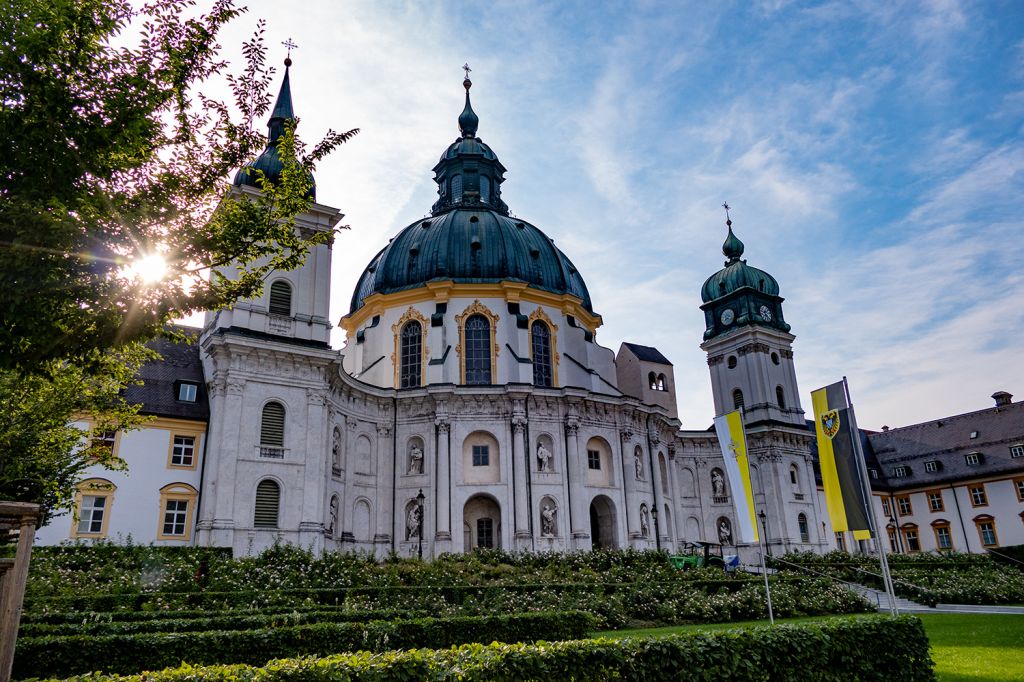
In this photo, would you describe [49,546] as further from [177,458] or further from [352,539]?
[352,539]

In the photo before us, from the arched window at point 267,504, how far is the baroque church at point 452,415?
2.8 inches

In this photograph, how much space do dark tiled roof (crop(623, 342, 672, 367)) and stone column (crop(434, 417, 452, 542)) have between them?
22060 mm

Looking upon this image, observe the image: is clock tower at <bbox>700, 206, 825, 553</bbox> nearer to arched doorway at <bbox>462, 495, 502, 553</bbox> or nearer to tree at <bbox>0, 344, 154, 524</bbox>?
arched doorway at <bbox>462, 495, 502, 553</bbox>

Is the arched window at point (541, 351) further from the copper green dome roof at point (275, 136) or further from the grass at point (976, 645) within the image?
the grass at point (976, 645)

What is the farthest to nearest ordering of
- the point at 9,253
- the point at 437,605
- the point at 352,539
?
the point at 352,539 → the point at 437,605 → the point at 9,253

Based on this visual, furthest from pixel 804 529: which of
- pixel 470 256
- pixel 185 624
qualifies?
pixel 185 624

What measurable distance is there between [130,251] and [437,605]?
16995 mm

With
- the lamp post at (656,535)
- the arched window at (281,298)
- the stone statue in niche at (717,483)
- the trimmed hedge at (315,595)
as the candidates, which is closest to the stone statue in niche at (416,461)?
the arched window at (281,298)

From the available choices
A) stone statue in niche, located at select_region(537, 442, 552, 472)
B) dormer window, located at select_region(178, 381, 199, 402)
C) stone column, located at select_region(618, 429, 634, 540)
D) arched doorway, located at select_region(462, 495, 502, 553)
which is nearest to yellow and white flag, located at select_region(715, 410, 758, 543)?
stone statue in niche, located at select_region(537, 442, 552, 472)

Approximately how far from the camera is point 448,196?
2343 inches

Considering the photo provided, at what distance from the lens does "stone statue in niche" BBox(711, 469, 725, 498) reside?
182 feet

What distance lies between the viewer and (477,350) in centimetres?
4741

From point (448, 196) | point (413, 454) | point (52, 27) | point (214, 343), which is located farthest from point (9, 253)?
point (448, 196)

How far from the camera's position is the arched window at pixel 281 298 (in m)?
36.9
